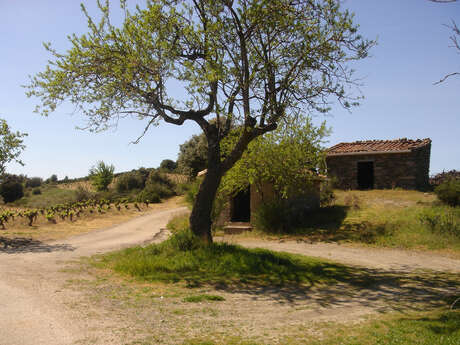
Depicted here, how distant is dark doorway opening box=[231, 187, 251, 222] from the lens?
20297 mm

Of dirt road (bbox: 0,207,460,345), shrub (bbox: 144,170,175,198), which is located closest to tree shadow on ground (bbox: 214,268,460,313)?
dirt road (bbox: 0,207,460,345)

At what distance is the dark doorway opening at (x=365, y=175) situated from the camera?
84.4 ft

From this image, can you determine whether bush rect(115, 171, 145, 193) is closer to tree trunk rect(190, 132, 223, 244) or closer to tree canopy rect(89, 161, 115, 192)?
tree canopy rect(89, 161, 115, 192)

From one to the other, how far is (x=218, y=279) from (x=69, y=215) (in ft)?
53.7

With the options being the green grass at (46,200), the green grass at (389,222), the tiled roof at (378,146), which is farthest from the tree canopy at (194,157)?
the green grass at (389,222)

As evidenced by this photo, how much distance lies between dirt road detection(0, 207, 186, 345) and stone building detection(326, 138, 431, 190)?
14376 mm

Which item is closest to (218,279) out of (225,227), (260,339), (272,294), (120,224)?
(272,294)

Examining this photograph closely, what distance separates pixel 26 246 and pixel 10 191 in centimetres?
2463

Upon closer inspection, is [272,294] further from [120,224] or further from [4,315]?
[120,224]

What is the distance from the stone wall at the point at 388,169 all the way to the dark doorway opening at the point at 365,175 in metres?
1.52

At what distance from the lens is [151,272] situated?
29.6 feet

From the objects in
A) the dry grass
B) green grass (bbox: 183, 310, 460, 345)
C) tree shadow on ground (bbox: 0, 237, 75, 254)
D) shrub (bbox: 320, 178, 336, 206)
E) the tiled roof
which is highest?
the tiled roof

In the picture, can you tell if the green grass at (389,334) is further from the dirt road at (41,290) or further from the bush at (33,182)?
the bush at (33,182)

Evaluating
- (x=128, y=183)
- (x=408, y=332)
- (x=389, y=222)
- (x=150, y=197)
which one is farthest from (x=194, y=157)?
(x=408, y=332)
